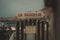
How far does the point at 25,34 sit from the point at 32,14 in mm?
166

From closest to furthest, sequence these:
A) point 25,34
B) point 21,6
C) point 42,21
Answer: point 42,21 → point 25,34 → point 21,6

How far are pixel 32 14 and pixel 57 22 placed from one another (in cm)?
66

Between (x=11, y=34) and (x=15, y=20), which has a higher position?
(x=15, y=20)

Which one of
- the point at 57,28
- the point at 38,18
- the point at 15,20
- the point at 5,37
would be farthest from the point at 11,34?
the point at 57,28

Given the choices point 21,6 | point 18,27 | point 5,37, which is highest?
point 21,6

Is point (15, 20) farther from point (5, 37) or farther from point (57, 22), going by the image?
point (57, 22)

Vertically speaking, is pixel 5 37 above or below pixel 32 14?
below

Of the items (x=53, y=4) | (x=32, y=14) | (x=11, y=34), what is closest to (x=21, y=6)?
(x=11, y=34)

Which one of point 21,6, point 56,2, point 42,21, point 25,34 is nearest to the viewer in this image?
point 56,2

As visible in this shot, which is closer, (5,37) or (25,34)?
(25,34)

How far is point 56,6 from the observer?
0.38 feet

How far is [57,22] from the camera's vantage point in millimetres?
119

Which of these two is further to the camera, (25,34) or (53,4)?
(25,34)

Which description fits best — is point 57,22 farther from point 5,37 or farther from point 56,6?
point 5,37
